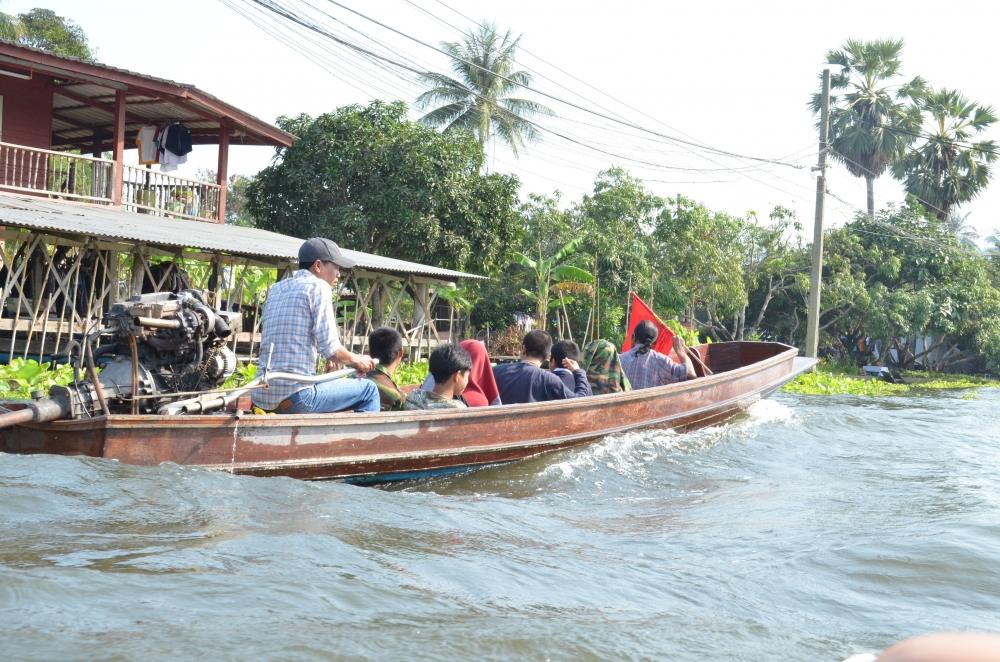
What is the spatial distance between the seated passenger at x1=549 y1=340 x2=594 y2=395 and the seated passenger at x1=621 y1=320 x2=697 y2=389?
1.45 m

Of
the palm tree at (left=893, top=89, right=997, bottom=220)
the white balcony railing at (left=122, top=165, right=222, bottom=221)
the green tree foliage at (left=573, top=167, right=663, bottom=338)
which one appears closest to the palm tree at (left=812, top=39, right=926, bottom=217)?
the palm tree at (left=893, top=89, right=997, bottom=220)

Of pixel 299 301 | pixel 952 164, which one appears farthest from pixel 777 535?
pixel 952 164

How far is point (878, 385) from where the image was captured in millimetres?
22875

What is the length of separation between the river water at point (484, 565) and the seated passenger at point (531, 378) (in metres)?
0.56

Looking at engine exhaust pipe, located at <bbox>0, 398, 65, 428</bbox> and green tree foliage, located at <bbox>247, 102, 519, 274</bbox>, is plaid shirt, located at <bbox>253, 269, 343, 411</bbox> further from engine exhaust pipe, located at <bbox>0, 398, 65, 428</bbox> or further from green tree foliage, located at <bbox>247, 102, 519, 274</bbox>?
green tree foliage, located at <bbox>247, 102, 519, 274</bbox>

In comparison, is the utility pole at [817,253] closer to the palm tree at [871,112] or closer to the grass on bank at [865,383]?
the grass on bank at [865,383]

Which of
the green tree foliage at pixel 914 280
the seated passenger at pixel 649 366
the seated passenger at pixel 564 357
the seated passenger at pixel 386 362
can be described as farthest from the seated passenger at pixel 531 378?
the green tree foliage at pixel 914 280

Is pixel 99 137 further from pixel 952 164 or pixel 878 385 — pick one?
pixel 952 164

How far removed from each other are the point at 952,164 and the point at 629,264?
623 inches

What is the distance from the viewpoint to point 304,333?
5.95m

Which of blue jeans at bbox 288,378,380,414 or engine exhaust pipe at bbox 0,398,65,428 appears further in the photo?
blue jeans at bbox 288,378,380,414

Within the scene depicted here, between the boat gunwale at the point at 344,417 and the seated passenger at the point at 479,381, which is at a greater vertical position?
the seated passenger at the point at 479,381

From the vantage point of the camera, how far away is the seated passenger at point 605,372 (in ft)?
30.0

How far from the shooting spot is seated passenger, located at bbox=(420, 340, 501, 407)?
7.45 m
